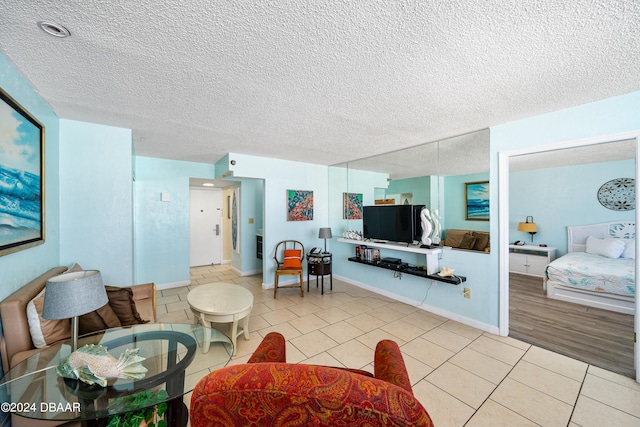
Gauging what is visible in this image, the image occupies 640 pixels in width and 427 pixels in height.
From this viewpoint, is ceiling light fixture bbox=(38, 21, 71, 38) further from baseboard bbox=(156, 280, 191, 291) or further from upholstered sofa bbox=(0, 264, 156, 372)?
baseboard bbox=(156, 280, 191, 291)

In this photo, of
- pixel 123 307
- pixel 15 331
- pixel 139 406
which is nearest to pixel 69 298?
pixel 15 331

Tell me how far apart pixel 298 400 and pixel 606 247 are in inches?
234

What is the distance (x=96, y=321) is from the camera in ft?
6.18

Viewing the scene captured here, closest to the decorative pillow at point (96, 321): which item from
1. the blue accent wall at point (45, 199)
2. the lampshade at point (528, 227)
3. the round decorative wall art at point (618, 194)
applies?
the blue accent wall at point (45, 199)

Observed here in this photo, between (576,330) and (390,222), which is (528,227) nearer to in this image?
(576,330)

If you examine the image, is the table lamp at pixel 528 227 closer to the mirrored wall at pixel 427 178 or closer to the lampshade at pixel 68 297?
the mirrored wall at pixel 427 178

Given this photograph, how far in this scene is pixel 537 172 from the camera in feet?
17.3

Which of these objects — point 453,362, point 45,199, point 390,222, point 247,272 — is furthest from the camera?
point 247,272

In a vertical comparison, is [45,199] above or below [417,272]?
above

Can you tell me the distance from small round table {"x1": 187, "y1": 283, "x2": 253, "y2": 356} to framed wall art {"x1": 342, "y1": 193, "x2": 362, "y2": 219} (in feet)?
8.33

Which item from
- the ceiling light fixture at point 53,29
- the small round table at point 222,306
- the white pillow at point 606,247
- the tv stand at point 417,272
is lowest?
the small round table at point 222,306

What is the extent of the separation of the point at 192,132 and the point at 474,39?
2.84 metres

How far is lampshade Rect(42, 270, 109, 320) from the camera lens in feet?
4.26

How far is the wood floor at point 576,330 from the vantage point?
2.37 metres
